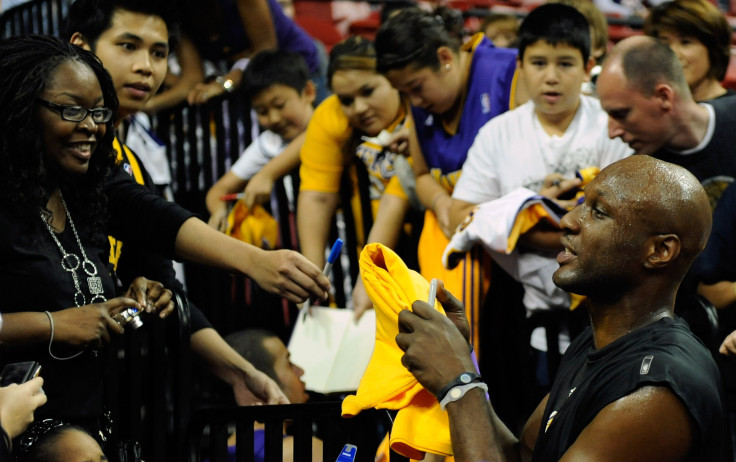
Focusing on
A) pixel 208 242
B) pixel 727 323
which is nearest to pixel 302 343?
pixel 208 242

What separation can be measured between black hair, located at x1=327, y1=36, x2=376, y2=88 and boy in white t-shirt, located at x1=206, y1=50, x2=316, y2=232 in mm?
412

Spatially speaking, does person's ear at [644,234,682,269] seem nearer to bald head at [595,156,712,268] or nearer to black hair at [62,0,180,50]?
bald head at [595,156,712,268]

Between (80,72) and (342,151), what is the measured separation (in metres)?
1.90

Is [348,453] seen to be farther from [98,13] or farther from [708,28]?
[708,28]

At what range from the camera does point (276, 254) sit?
281 cm

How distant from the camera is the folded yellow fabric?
2539mm

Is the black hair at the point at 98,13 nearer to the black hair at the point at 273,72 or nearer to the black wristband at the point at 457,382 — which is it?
the black hair at the point at 273,72

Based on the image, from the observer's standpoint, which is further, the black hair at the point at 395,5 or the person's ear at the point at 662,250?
the black hair at the point at 395,5

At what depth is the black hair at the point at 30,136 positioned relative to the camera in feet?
8.93

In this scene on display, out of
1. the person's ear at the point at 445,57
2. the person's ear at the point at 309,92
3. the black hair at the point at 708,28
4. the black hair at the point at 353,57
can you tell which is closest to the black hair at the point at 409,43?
the person's ear at the point at 445,57

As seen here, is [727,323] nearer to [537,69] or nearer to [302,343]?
[537,69]

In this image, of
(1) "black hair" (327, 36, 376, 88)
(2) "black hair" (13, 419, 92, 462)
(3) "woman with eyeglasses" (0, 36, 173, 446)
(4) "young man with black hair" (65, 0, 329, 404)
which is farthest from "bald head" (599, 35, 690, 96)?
(2) "black hair" (13, 419, 92, 462)

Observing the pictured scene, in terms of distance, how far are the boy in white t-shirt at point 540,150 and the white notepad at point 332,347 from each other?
2.19 ft

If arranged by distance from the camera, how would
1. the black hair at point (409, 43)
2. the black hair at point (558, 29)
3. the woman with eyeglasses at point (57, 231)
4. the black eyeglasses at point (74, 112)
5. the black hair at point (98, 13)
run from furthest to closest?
1. the black hair at point (409, 43)
2. the black hair at point (558, 29)
3. the black hair at point (98, 13)
4. the black eyeglasses at point (74, 112)
5. the woman with eyeglasses at point (57, 231)
